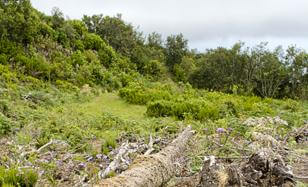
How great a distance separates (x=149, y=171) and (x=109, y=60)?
19.9 metres

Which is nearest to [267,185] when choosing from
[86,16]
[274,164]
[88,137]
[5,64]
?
[274,164]

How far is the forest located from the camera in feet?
19.2

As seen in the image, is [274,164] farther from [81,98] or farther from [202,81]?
[202,81]

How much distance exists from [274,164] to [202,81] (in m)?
24.6

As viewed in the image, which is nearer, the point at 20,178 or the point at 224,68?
the point at 20,178

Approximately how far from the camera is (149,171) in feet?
12.4

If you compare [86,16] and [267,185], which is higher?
[86,16]

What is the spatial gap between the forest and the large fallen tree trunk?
0.39 meters

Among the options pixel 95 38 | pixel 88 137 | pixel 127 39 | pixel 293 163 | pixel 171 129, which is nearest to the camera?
pixel 293 163

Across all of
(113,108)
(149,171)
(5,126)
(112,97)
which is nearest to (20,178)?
(149,171)

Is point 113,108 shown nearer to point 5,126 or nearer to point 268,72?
point 5,126

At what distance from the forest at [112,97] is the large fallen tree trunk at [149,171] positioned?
393mm

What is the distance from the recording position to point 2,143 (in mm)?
7098

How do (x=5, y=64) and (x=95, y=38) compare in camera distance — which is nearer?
(x=5, y=64)
